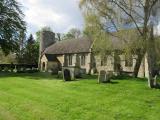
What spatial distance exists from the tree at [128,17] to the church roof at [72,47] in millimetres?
24880

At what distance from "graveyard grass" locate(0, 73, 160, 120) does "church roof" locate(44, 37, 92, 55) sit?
99.4ft

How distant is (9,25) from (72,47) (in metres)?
12.5

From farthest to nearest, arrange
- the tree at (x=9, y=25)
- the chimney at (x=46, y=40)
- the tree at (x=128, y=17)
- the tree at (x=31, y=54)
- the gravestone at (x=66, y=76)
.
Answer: the tree at (x=31, y=54) → the chimney at (x=46, y=40) → the tree at (x=9, y=25) → the gravestone at (x=66, y=76) → the tree at (x=128, y=17)

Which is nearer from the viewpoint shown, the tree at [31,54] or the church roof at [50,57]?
the church roof at [50,57]

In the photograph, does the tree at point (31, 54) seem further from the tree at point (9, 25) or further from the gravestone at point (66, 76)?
the gravestone at point (66, 76)

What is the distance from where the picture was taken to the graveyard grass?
55.2 feet

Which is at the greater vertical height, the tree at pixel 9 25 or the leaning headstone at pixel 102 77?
the tree at pixel 9 25

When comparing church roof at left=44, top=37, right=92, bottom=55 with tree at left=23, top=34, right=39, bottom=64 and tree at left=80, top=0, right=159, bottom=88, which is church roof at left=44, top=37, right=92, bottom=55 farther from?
tree at left=80, top=0, right=159, bottom=88

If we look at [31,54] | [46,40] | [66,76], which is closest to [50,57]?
[46,40]

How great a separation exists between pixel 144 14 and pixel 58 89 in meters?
9.07

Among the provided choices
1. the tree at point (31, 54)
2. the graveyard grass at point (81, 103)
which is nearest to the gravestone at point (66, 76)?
the graveyard grass at point (81, 103)

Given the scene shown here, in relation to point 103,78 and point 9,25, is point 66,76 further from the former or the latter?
point 9,25

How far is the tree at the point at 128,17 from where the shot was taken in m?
26.2

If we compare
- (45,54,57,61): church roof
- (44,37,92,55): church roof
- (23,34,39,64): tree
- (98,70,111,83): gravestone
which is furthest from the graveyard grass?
(23,34,39,64): tree
